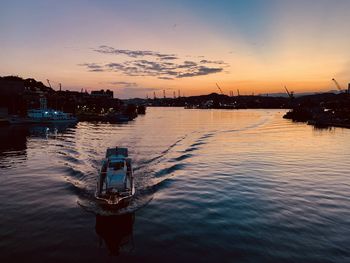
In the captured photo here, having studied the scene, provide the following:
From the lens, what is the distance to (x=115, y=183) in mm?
28016

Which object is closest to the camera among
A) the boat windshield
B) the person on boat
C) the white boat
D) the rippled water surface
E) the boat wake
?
the rippled water surface

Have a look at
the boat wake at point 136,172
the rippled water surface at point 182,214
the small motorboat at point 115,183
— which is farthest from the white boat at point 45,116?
the small motorboat at point 115,183

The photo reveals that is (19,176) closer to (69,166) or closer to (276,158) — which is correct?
(69,166)

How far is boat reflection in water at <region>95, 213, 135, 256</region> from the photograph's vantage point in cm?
2127

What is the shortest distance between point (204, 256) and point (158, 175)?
2416cm

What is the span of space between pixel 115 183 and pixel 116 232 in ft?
18.5

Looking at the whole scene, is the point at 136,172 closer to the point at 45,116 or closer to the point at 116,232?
the point at 116,232

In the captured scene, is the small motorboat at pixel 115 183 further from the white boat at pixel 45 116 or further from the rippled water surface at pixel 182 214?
the white boat at pixel 45 116

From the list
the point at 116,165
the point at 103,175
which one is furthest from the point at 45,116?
the point at 103,175

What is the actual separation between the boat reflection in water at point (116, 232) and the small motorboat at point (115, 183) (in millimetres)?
1413

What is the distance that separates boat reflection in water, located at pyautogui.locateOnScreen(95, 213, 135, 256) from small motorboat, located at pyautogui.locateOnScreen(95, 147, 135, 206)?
1.41 metres

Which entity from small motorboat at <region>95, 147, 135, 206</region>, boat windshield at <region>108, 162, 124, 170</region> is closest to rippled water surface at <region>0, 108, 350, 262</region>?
small motorboat at <region>95, 147, 135, 206</region>

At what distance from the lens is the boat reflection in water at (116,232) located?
837 inches

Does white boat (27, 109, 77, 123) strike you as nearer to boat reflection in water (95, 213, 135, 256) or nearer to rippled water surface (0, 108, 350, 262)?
rippled water surface (0, 108, 350, 262)
